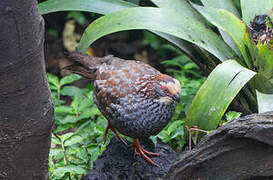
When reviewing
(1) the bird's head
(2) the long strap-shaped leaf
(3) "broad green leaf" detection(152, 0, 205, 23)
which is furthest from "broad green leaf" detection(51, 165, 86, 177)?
(3) "broad green leaf" detection(152, 0, 205, 23)

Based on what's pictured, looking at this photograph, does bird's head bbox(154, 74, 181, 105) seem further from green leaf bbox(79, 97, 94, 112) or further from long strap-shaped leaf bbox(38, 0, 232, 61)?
green leaf bbox(79, 97, 94, 112)

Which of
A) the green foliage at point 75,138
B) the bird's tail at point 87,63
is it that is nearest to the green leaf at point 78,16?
the green foliage at point 75,138

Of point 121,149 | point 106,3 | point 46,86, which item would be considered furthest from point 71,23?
point 46,86

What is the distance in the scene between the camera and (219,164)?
243 centimetres

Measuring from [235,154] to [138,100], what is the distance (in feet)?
3.55

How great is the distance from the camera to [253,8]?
12.8ft

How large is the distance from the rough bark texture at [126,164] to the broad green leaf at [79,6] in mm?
1372

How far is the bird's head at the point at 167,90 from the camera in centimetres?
317

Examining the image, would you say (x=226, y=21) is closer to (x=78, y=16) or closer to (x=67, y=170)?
(x=67, y=170)

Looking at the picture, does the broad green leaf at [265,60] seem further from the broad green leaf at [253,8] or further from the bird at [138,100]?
the bird at [138,100]

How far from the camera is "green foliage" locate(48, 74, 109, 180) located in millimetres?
3098

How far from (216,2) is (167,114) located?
1550 millimetres

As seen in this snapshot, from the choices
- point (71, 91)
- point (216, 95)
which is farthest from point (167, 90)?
point (71, 91)

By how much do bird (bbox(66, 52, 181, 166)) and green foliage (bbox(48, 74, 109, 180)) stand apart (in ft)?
1.19
